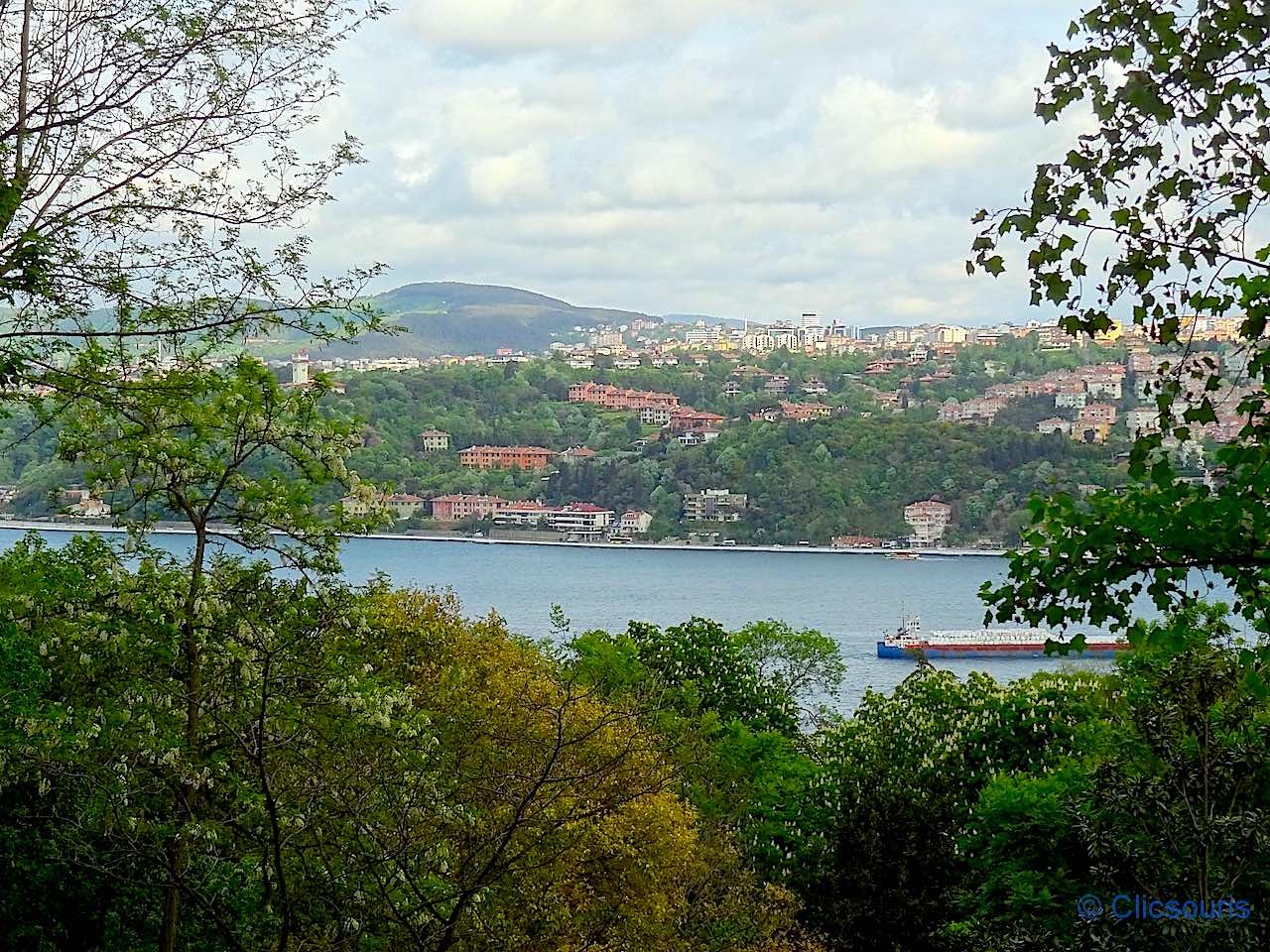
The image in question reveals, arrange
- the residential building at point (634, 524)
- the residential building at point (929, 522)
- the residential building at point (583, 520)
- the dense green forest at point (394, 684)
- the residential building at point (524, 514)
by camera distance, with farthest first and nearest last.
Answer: the residential building at point (583, 520), the residential building at point (634, 524), the residential building at point (524, 514), the residential building at point (929, 522), the dense green forest at point (394, 684)

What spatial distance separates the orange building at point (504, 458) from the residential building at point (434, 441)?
5.10ft

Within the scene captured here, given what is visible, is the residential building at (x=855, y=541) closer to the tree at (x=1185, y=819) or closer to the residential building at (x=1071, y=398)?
the residential building at (x=1071, y=398)

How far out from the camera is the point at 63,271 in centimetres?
631

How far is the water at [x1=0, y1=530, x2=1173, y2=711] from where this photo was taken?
61.8 meters

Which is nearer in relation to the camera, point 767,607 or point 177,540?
point 177,540

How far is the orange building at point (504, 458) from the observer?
9306cm

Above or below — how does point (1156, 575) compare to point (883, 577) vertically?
above

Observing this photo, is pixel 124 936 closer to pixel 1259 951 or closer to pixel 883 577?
pixel 1259 951

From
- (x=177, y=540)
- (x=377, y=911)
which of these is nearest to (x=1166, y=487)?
(x=377, y=911)

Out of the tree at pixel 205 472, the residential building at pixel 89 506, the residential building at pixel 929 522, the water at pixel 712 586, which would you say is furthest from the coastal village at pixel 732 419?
the tree at pixel 205 472

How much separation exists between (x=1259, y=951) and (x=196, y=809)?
5636 millimetres

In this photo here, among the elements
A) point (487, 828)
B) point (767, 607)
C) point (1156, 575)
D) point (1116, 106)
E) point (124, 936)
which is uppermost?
point (1116, 106)

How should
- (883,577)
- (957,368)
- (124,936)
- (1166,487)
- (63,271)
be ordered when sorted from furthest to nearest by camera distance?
(957,368), (883,577), (124,936), (63,271), (1166,487)

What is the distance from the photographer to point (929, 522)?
272 feet
